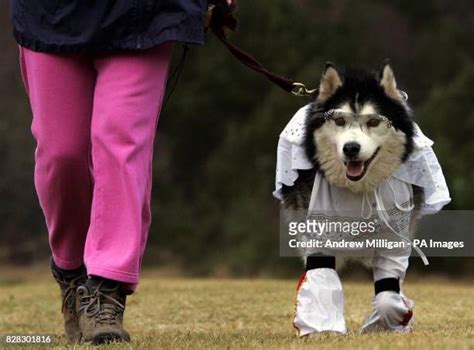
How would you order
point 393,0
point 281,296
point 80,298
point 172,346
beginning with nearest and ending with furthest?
point 172,346, point 80,298, point 281,296, point 393,0

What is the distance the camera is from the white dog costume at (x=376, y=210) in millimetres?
4965

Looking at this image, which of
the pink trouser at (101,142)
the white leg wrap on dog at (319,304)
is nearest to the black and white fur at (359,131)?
the white leg wrap on dog at (319,304)

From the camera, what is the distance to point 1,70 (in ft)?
50.9

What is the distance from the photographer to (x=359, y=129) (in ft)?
16.3

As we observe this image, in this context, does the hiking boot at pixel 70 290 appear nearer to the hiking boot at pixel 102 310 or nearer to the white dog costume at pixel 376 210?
the hiking boot at pixel 102 310

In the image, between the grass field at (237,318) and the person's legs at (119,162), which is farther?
the person's legs at (119,162)

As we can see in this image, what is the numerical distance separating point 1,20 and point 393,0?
19.4 ft

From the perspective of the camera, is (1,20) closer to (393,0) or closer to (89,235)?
(393,0)

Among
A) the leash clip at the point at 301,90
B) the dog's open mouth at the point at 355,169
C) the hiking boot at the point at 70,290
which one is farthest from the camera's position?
the leash clip at the point at 301,90

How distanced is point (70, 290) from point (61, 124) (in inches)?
33.3

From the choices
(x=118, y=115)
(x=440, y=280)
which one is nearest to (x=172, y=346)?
(x=118, y=115)

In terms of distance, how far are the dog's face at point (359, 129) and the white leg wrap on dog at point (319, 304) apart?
0.44 m

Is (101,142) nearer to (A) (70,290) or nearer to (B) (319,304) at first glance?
(A) (70,290)

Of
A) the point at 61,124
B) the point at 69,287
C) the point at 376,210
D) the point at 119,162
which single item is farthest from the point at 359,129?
the point at 69,287
